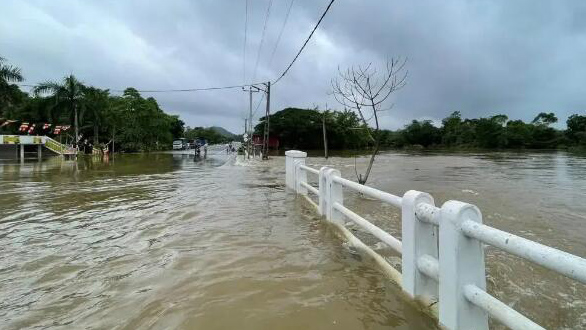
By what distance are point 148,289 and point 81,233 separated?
9.87ft

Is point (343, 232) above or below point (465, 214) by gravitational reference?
below

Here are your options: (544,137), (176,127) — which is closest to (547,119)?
(544,137)

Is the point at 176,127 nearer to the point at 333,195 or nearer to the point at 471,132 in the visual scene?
the point at 471,132

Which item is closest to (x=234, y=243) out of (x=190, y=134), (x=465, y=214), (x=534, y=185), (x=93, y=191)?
(x=465, y=214)

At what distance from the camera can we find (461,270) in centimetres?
287

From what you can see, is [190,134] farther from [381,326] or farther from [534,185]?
[381,326]

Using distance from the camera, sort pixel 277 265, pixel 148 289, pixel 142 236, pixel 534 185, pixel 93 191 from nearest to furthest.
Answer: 1. pixel 148 289
2. pixel 277 265
3. pixel 142 236
4. pixel 93 191
5. pixel 534 185

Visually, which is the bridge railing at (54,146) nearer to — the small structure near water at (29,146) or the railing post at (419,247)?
the small structure near water at (29,146)

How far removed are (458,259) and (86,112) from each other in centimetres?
4764

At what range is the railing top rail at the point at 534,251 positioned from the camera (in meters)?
2.10

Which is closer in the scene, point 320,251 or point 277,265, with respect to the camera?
point 277,265

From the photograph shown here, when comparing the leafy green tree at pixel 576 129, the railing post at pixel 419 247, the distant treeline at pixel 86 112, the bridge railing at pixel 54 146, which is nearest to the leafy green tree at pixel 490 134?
the leafy green tree at pixel 576 129

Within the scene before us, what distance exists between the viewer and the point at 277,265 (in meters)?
4.76

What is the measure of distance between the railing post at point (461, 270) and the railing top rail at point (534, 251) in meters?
0.08
